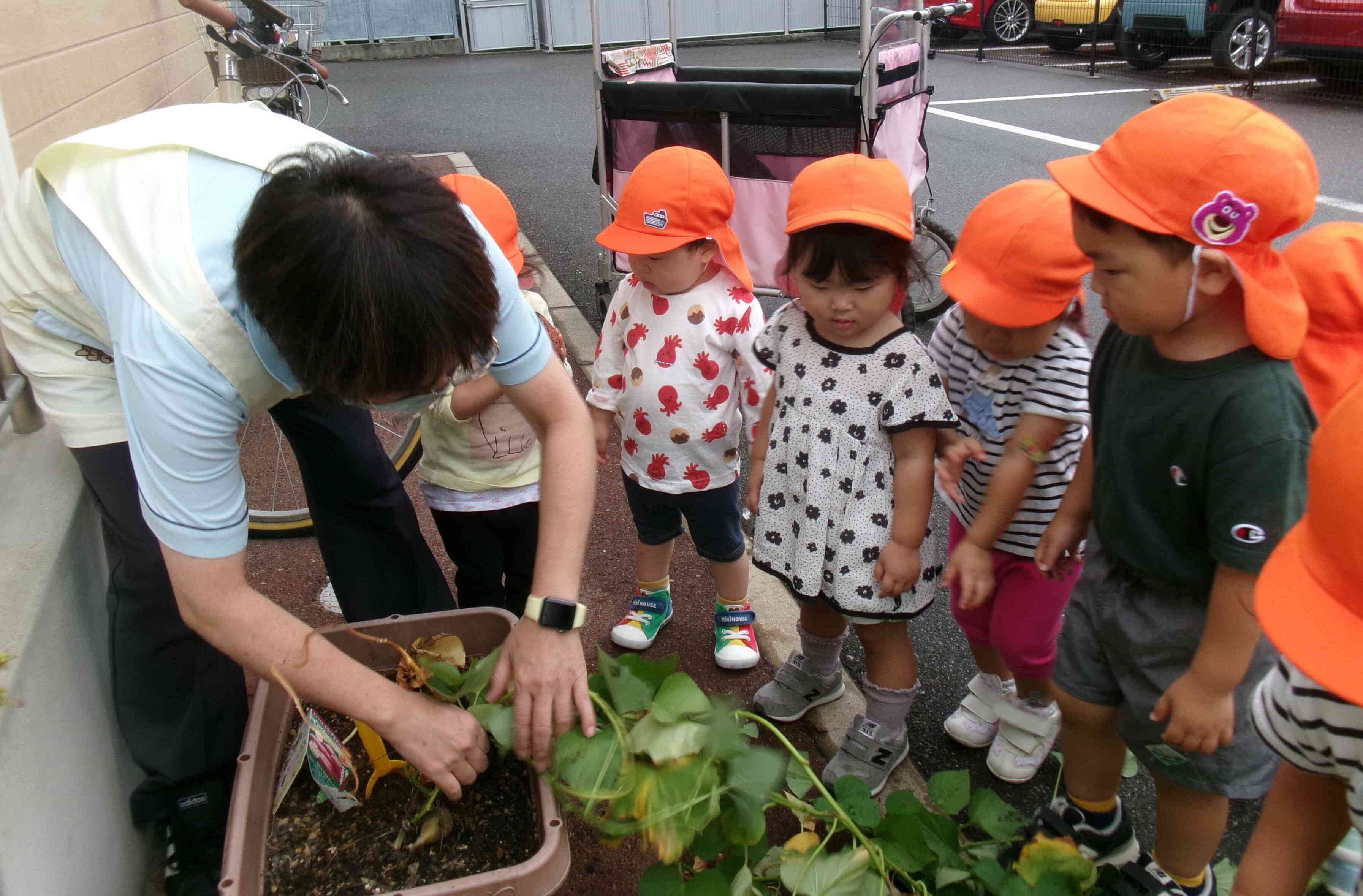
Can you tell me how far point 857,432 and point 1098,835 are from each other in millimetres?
905

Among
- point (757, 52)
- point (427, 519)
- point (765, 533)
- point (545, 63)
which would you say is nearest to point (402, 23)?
point (545, 63)

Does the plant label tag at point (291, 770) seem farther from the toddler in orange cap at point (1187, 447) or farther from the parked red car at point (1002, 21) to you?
the parked red car at point (1002, 21)

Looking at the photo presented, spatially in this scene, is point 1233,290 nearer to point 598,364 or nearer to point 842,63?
point 598,364

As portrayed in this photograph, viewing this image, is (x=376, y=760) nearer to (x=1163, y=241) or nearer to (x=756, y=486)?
(x=756, y=486)

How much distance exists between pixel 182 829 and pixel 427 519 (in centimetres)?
162

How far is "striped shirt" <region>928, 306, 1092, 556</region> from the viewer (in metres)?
1.88

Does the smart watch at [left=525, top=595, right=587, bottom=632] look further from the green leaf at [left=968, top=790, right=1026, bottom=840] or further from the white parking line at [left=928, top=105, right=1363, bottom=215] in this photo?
the white parking line at [left=928, top=105, right=1363, bottom=215]

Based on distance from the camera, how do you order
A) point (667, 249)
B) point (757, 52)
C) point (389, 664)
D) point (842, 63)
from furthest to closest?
1. point (757, 52)
2. point (842, 63)
3. point (667, 249)
4. point (389, 664)

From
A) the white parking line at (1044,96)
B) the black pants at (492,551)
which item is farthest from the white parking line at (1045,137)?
the black pants at (492,551)

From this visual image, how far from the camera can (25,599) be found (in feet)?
5.43

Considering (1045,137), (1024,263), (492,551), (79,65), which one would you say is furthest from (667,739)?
(1045,137)

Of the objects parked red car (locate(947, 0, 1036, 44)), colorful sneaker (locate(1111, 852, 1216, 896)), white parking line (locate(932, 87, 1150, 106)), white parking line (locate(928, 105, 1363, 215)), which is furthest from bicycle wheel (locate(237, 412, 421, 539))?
parked red car (locate(947, 0, 1036, 44))

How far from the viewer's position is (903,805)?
1.71 m

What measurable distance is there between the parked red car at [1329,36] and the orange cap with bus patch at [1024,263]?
9.47 m
